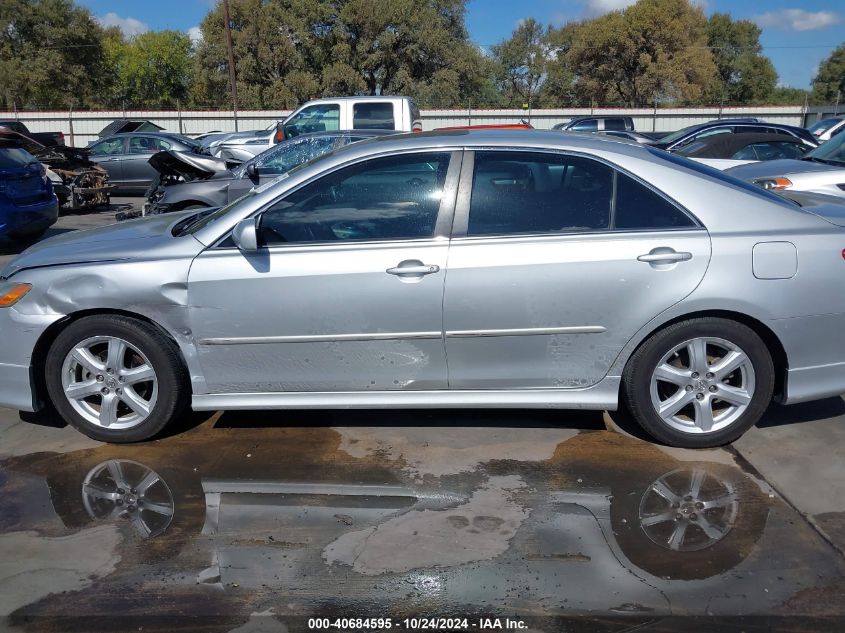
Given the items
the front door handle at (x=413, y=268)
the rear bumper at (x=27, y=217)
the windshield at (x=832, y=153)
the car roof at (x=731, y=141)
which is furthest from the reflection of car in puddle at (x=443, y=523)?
the car roof at (x=731, y=141)

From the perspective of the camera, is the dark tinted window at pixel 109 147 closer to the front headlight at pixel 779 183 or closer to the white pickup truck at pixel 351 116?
the white pickup truck at pixel 351 116

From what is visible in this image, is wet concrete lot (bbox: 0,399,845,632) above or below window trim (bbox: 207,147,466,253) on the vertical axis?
below

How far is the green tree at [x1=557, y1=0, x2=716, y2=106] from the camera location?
47531 millimetres

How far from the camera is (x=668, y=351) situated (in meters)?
4.08

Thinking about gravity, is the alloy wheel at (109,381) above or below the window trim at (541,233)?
below

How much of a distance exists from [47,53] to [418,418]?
161 ft

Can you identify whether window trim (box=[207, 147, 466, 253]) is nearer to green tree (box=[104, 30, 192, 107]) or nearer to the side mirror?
the side mirror

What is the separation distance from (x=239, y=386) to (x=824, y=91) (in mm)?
80581

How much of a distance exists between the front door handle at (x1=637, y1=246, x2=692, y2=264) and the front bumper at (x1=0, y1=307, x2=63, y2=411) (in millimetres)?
3144

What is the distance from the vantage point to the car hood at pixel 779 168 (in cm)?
797

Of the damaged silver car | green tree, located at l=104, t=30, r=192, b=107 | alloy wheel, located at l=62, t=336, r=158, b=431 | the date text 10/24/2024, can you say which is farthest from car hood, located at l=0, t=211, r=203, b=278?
green tree, located at l=104, t=30, r=192, b=107

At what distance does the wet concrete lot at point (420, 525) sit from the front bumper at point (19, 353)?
0.35 metres

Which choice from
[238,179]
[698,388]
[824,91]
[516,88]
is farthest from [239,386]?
[824,91]

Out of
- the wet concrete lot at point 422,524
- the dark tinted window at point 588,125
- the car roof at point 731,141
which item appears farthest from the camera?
the dark tinted window at point 588,125
